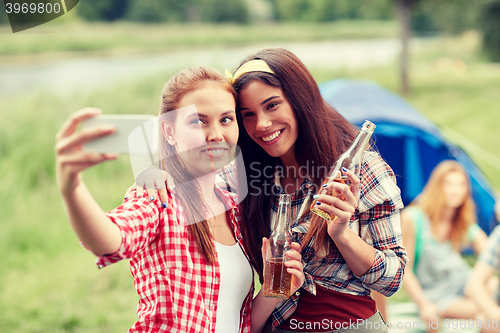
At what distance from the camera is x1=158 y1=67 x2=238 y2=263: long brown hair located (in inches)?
53.4

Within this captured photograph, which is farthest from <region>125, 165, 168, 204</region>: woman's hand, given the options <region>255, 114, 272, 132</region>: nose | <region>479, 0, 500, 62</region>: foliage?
<region>479, 0, 500, 62</region>: foliage

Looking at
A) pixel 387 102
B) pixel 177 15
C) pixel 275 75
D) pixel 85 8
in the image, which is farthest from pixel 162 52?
pixel 275 75

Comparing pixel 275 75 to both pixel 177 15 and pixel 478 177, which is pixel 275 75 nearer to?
pixel 478 177

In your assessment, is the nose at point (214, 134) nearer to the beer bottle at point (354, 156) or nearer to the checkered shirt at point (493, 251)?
the beer bottle at point (354, 156)

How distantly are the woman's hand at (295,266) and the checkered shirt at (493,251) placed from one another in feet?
Answer: 7.12

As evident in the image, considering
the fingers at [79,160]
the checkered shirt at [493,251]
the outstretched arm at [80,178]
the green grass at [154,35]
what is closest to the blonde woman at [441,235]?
the checkered shirt at [493,251]

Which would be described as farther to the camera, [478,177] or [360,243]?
[478,177]

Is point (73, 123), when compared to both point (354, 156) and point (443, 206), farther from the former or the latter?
point (443, 206)

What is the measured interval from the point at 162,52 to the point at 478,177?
1532cm

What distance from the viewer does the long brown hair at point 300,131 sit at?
1557mm

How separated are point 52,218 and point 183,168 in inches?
191

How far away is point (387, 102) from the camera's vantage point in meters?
5.27

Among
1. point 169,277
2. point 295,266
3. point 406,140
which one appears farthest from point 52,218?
point 295,266

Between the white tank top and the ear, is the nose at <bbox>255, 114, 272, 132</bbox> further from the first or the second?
the white tank top
